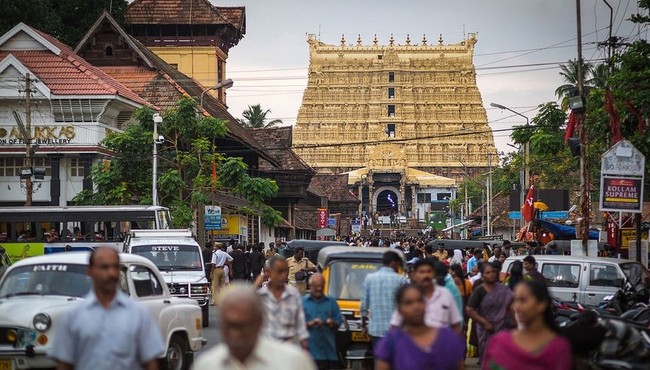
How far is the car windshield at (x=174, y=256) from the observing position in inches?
1007

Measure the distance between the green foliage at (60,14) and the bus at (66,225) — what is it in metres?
23.3

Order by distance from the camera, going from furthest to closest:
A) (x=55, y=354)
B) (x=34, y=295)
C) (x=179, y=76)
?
1. (x=179, y=76)
2. (x=34, y=295)
3. (x=55, y=354)

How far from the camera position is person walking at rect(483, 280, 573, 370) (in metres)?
7.82

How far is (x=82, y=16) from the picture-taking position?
74.8 meters

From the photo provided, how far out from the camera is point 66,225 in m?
40.8

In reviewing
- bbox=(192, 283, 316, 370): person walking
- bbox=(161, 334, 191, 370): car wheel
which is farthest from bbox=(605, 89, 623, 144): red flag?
bbox=(192, 283, 316, 370): person walking

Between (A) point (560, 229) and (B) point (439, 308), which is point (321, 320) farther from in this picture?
(A) point (560, 229)

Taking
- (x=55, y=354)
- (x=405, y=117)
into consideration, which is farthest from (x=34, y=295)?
(x=405, y=117)

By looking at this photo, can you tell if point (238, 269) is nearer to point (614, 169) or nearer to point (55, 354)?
point (614, 169)

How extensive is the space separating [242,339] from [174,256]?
20.0 metres

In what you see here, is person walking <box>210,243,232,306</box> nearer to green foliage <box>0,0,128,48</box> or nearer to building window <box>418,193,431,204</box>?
green foliage <box>0,0,128,48</box>

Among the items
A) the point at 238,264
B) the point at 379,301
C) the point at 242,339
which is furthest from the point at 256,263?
the point at 242,339

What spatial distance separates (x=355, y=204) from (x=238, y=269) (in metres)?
72.7

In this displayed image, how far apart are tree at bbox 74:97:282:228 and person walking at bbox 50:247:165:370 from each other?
36.3 metres
